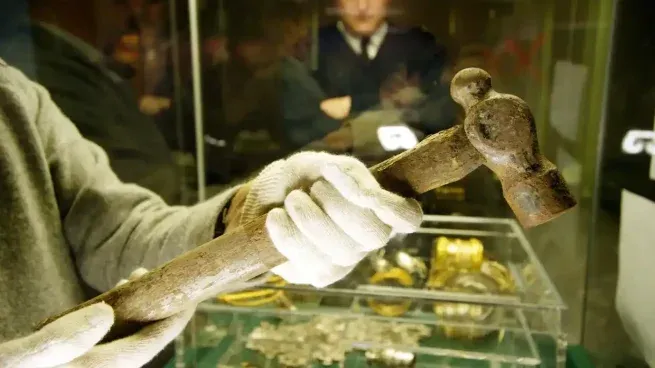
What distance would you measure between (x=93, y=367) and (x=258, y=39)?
1316mm

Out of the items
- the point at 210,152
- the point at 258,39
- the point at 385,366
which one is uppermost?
the point at 258,39

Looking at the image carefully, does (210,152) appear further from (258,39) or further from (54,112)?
(54,112)

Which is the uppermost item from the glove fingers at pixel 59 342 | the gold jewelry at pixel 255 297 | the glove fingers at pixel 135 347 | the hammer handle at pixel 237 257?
the hammer handle at pixel 237 257

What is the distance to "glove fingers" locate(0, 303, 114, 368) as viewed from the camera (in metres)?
0.65

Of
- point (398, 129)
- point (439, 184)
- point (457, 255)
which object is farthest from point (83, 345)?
point (398, 129)

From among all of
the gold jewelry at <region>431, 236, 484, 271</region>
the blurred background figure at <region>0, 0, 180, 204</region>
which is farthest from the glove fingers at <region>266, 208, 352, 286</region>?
the blurred background figure at <region>0, 0, 180, 204</region>

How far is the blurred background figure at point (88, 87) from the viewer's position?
1645 millimetres

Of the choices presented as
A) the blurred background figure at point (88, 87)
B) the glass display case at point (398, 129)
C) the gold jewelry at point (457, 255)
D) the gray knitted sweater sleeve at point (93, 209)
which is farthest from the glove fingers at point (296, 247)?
the blurred background figure at point (88, 87)

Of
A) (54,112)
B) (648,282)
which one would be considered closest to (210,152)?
(54,112)

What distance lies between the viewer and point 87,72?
1815 mm

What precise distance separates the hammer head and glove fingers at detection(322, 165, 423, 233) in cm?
9

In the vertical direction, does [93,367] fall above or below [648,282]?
above

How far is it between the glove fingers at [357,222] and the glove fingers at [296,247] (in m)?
0.04

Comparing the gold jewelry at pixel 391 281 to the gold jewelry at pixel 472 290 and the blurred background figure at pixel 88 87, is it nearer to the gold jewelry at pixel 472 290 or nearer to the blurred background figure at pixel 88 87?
the gold jewelry at pixel 472 290
